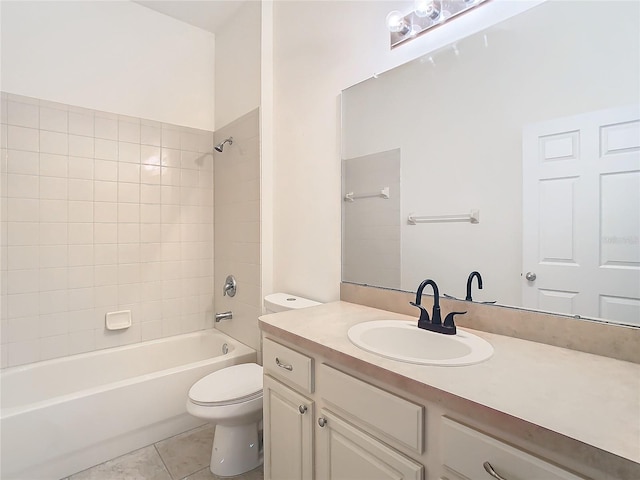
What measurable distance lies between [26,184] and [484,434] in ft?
8.68

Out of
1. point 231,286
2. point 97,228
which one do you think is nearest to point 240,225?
point 231,286

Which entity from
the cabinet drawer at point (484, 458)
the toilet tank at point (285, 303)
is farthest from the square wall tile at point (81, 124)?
the cabinet drawer at point (484, 458)

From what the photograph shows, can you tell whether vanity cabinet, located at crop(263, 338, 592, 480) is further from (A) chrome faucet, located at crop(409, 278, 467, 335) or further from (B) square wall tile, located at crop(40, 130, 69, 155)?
(B) square wall tile, located at crop(40, 130, 69, 155)

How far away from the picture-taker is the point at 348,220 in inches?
68.1

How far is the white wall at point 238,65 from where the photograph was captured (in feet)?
7.42

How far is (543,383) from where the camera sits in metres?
0.75

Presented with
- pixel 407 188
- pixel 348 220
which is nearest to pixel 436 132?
pixel 407 188

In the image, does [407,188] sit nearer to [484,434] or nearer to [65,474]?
[484,434]

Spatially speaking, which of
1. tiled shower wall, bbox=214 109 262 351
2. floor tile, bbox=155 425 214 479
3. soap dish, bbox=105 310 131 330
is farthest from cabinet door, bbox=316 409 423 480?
soap dish, bbox=105 310 131 330

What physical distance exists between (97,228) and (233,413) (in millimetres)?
1592

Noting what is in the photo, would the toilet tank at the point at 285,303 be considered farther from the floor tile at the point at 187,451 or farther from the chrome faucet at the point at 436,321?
the floor tile at the point at 187,451

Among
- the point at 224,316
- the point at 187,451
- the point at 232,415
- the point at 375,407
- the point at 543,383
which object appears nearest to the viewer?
the point at 543,383

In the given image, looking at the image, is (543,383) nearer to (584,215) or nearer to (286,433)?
(584,215)

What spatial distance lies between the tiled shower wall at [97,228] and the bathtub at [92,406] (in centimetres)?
11
